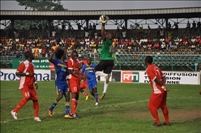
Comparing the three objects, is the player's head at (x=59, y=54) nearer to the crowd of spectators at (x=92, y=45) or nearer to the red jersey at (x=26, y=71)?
the red jersey at (x=26, y=71)

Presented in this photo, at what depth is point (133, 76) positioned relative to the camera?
37.2 meters

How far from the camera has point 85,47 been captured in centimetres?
4834

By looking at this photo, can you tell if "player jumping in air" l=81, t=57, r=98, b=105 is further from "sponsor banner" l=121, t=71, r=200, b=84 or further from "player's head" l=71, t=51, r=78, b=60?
"sponsor banner" l=121, t=71, r=200, b=84

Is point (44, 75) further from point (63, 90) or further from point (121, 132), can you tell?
point (121, 132)

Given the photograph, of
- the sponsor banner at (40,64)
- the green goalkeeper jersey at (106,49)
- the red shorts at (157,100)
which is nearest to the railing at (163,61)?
the sponsor banner at (40,64)

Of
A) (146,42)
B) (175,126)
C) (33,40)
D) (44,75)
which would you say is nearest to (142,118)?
(175,126)

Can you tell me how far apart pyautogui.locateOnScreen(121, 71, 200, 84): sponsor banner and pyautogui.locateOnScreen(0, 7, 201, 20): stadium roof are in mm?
12906

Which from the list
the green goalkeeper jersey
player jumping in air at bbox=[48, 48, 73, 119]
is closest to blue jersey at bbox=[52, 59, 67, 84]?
player jumping in air at bbox=[48, 48, 73, 119]

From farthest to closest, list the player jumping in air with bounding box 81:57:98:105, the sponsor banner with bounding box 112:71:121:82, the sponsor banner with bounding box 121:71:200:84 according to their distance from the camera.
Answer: the sponsor banner with bounding box 112:71:121:82 → the sponsor banner with bounding box 121:71:200:84 → the player jumping in air with bounding box 81:57:98:105

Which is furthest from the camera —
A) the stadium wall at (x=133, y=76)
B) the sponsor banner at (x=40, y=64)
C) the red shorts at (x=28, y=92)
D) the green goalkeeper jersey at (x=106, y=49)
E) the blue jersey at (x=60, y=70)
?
the sponsor banner at (x=40, y=64)

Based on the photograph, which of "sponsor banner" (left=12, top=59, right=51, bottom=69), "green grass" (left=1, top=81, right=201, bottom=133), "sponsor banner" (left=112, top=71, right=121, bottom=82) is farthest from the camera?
"sponsor banner" (left=12, top=59, right=51, bottom=69)

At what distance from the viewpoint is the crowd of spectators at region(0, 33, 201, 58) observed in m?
43.9

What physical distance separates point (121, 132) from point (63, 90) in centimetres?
358

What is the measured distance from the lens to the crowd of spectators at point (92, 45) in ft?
144
